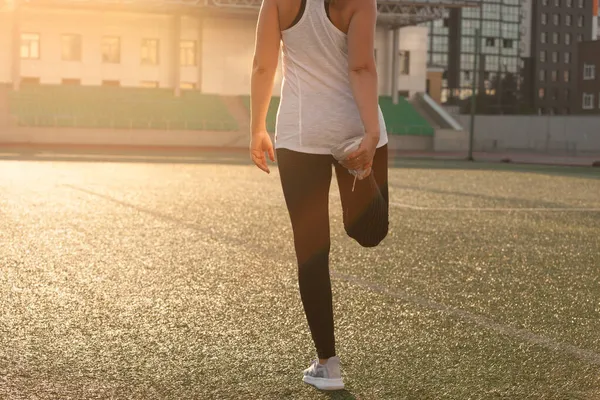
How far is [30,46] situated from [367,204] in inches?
1958

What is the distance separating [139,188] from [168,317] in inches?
433

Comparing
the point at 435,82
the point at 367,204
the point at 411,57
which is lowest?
the point at 367,204

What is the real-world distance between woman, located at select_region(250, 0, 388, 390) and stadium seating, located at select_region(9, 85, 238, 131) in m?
42.9

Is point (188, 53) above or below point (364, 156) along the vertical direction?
above

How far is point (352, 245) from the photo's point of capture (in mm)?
9023

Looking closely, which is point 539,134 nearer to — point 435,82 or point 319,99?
point 319,99

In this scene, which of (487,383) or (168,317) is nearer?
(487,383)

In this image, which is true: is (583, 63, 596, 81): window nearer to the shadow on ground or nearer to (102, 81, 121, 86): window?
(102, 81, 121, 86): window

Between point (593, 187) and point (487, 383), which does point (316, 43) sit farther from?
point (593, 187)

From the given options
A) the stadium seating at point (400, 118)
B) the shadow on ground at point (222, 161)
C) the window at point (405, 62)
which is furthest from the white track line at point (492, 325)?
the window at point (405, 62)

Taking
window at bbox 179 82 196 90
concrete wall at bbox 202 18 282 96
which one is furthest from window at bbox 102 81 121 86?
concrete wall at bbox 202 18 282 96

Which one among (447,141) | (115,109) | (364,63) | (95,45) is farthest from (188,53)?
(364,63)

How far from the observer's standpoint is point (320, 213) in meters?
3.80

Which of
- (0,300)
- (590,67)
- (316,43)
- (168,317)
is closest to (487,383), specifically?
(316,43)
